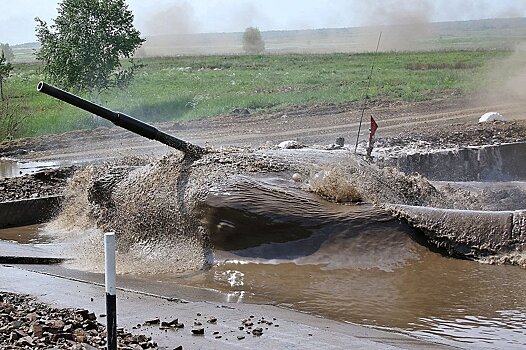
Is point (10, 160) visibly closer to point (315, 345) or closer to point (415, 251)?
point (415, 251)

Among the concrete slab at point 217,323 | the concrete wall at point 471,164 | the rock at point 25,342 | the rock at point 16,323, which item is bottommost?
the concrete slab at point 217,323

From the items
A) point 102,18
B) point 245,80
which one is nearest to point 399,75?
point 245,80

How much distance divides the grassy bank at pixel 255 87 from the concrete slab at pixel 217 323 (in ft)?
65.0

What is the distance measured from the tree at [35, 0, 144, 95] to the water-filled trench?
1751 cm

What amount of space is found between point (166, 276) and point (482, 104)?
2308 cm

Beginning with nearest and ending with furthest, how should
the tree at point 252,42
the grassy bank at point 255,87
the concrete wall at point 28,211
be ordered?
1. the concrete wall at point 28,211
2. the grassy bank at point 255,87
3. the tree at point 252,42

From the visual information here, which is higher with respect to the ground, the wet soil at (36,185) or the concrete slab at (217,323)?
the concrete slab at (217,323)

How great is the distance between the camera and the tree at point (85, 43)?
27234mm

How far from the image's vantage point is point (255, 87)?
130 ft

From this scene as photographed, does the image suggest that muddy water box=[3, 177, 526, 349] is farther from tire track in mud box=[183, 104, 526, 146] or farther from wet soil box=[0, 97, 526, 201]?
tire track in mud box=[183, 104, 526, 146]

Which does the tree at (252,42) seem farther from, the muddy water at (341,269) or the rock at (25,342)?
the rock at (25,342)

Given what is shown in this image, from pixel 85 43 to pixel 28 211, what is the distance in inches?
619

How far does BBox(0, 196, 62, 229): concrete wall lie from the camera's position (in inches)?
477

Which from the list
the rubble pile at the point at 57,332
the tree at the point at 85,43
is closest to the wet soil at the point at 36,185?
the rubble pile at the point at 57,332
